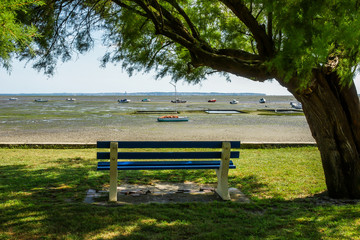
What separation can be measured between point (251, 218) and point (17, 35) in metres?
3.04

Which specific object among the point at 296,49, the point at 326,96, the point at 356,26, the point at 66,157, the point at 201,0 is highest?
the point at 201,0

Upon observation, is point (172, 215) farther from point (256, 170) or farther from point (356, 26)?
point (256, 170)

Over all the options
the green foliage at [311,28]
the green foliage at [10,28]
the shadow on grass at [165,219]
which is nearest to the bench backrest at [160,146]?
the shadow on grass at [165,219]

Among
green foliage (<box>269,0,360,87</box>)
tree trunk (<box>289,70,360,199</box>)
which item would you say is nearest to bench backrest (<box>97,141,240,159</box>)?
tree trunk (<box>289,70,360,199</box>)

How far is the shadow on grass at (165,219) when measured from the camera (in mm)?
3217

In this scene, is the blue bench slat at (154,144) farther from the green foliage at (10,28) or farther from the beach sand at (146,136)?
the beach sand at (146,136)

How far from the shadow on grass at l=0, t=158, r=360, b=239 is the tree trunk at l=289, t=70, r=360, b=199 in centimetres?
54

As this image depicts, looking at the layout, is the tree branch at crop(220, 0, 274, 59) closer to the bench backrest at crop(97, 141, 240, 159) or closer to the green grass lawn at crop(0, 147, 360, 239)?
the bench backrest at crop(97, 141, 240, 159)

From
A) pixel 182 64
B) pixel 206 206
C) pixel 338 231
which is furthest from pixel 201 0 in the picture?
pixel 338 231

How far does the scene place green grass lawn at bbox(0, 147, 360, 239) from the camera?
3250mm

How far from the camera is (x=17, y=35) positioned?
8.83 feet

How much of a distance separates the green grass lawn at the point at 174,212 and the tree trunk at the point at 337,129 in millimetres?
366

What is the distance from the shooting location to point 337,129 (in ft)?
15.6

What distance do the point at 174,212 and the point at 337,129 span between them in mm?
2702
